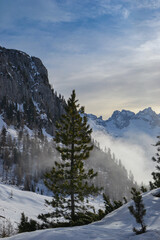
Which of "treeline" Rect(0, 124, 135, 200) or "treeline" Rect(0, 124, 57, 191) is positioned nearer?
"treeline" Rect(0, 124, 135, 200)

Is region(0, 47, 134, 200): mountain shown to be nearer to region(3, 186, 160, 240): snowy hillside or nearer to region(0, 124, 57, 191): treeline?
region(0, 124, 57, 191): treeline

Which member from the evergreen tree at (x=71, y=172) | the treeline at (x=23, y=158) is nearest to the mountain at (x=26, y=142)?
the treeline at (x=23, y=158)

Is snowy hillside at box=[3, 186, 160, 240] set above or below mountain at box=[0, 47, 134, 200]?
below

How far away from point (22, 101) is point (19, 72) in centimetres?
3422

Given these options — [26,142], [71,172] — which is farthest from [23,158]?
[71,172]

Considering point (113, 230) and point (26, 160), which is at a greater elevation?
point (26, 160)

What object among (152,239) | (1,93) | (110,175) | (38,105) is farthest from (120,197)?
(152,239)

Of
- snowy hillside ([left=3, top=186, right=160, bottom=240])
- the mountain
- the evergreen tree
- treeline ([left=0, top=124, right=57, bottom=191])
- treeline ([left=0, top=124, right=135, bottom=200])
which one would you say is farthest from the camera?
the mountain

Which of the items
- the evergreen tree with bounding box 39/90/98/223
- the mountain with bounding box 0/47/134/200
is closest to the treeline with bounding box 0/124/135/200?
the mountain with bounding box 0/47/134/200

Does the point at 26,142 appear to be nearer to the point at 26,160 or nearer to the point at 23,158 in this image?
the point at 26,160

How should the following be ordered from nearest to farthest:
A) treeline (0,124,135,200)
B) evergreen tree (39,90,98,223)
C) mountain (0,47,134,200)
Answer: evergreen tree (39,90,98,223)
treeline (0,124,135,200)
mountain (0,47,134,200)

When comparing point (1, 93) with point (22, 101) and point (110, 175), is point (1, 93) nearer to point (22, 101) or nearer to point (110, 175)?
point (22, 101)

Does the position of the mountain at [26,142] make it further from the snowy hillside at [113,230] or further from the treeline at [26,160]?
the snowy hillside at [113,230]

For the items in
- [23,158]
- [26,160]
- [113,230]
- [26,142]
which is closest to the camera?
[113,230]
